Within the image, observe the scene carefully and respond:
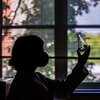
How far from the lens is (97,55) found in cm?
235

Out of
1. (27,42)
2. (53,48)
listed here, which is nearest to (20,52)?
(27,42)

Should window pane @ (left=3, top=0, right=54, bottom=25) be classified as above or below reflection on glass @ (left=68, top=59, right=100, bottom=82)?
above

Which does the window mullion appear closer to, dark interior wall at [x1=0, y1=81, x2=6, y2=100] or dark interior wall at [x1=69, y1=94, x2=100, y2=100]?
dark interior wall at [x1=69, y1=94, x2=100, y2=100]

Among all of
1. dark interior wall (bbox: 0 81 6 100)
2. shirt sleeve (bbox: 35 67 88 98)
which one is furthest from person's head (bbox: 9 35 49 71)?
dark interior wall (bbox: 0 81 6 100)

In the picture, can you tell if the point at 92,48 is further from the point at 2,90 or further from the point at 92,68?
the point at 2,90

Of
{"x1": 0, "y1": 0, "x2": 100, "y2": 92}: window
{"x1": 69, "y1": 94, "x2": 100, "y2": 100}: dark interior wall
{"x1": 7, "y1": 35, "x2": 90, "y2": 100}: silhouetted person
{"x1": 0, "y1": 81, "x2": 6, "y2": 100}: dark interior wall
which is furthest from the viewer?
{"x1": 0, "y1": 0, "x2": 100, "y2": 92}: window

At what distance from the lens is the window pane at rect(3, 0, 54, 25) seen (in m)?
2.37

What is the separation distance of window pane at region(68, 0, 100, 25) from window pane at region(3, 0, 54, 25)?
0.17 meters

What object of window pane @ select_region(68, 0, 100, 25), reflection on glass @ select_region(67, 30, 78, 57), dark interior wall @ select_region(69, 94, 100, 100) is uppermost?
window pane @ select_region(68, 0, 100, 25)

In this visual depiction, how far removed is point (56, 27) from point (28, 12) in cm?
28

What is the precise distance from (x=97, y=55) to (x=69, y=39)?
0.91 ft

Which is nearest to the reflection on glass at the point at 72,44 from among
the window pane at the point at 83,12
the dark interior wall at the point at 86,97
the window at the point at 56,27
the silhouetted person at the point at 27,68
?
the window at the point at 56,27

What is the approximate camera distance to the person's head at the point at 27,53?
4.52 ft

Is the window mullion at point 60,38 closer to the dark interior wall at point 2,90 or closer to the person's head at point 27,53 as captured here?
the dark interior wall at point 2,90
